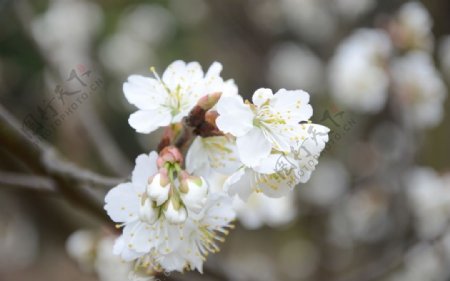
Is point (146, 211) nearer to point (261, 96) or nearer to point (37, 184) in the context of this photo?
point (261, 96)

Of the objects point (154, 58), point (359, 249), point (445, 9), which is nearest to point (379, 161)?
point (359, 249)

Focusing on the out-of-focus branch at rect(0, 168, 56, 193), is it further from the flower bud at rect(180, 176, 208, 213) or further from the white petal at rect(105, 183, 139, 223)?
the flower bud at rect(180, 176, 208, 213)

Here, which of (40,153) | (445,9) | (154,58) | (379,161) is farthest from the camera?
(154,58)

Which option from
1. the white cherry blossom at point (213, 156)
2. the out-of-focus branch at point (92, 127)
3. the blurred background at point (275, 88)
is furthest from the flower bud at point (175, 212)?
the out-of-focus branch at point (92, 127)

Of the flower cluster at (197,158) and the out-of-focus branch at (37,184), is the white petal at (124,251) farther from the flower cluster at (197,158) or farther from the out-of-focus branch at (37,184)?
the out-of-focus branch at (37,184)

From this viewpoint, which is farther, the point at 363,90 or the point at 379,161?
the point at 379,161

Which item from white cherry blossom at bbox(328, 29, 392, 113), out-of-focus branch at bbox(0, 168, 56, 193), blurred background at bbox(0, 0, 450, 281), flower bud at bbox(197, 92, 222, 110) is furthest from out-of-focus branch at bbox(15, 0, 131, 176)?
white cherry blossom at bbox(328, 29, 392, 113)

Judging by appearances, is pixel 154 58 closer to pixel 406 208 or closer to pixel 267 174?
pixel 406 208

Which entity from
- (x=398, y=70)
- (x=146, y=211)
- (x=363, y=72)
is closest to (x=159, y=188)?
(x=146, y=211)
